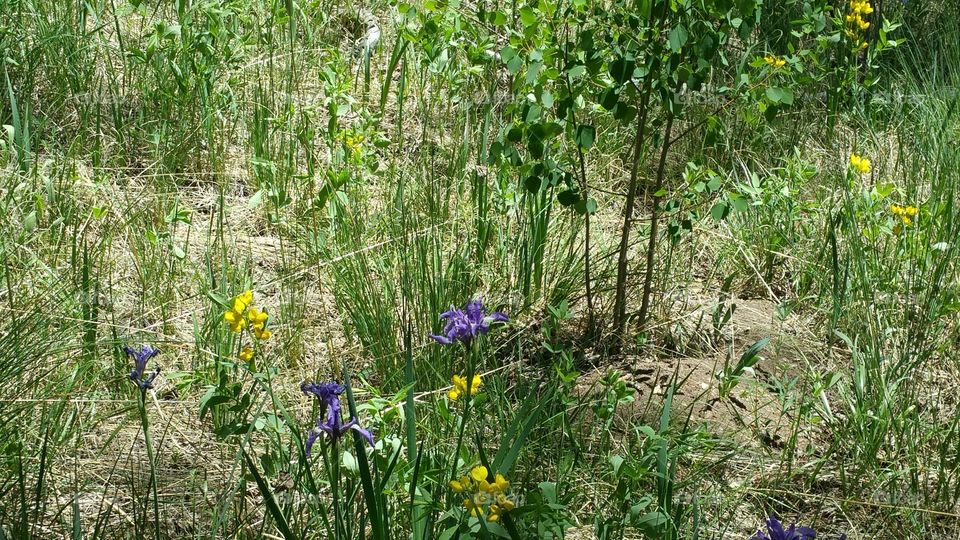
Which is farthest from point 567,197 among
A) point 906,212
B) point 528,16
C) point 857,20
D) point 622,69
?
point 857,20

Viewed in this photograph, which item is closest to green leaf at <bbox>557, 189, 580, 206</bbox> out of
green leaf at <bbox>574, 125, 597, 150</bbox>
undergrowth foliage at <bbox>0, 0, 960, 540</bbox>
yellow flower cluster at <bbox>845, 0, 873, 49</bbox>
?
undergrowth foliage at <bbox>0, 0, 960, 540</bbox>

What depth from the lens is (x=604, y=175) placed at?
12.5 feet

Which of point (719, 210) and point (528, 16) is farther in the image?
point (719, 210)

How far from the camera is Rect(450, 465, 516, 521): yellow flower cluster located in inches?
64.8

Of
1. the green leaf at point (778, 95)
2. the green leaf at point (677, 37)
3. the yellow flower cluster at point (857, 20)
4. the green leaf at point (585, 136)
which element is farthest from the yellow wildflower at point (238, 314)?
the yellow flower cluster at point (857, 20)

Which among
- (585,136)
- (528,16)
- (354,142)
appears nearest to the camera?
(528,16)

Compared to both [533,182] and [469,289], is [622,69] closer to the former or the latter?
[533,182]

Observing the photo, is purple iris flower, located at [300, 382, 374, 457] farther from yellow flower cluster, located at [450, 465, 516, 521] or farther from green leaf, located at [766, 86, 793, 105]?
green leaf, located at [766, 86, 793, 105]

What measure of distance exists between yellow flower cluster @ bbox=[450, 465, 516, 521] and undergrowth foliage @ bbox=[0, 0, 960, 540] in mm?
14

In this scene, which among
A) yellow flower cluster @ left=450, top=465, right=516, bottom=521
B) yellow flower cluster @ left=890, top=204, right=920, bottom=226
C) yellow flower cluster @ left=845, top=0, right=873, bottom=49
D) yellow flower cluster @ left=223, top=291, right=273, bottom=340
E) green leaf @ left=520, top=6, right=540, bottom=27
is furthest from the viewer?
yellow flower cluster @ left=845, top=0, right=873, bottom=49

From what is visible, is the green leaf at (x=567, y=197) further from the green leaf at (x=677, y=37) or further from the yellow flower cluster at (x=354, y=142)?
the yellow flower cluster at (x=354, y=142)

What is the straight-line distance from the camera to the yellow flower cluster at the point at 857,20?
371cm

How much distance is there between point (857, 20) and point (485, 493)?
9.38 ft

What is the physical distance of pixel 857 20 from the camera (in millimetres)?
3777
